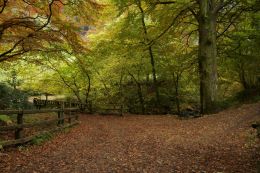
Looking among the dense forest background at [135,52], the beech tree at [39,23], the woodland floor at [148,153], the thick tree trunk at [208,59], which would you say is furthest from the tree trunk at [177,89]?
the woodland floor at [148,153]

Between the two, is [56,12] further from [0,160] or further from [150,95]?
[150,95]

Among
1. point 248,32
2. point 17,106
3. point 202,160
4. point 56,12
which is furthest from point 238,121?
point 17,106

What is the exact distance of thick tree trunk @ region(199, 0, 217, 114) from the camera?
1590 centimetres

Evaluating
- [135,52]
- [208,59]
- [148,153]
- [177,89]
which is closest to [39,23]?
[148,153]

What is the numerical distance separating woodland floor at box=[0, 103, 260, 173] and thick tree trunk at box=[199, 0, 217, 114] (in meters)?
4.68

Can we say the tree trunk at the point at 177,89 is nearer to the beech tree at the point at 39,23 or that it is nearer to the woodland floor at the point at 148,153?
the beech tree at the point at 39,23

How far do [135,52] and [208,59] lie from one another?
841 centimetres

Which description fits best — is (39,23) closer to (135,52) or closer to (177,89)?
(135,52)

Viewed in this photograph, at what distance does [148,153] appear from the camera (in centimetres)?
830

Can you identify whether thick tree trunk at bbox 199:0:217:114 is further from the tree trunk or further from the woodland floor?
the tree trunk

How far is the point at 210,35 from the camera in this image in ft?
52.5

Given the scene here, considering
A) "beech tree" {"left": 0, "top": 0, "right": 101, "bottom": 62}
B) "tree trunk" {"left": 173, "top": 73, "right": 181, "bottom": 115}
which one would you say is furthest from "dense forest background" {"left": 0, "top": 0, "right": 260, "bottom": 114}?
"tree trunk" {"left": 173, "top": 73, "right": 181, "bottom": 115}

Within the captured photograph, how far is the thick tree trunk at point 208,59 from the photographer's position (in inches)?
626

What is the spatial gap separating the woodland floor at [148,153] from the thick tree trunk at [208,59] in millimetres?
4684
